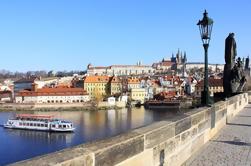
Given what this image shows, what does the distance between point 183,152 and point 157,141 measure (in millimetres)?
1638

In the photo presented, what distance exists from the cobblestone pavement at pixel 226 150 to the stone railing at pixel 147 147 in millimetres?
174

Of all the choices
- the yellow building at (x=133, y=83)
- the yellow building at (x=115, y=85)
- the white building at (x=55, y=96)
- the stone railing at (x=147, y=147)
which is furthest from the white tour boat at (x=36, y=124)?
the yellow building at (x=115, y=85)

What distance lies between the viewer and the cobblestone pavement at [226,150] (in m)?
6.95

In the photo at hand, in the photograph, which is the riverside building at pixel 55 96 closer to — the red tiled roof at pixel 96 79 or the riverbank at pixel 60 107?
the riverbank at pixel 60 107

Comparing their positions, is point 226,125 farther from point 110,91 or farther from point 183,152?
point 110,91

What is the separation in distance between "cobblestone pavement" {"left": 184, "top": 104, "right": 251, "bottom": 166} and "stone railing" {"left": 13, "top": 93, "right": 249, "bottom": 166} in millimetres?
174

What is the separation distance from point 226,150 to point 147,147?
3534mm

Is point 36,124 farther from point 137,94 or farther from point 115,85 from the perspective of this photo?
point 115,85

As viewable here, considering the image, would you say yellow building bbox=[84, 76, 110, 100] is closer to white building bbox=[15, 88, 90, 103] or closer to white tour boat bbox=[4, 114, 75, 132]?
white building bbox=[15, 88, 90, 103]

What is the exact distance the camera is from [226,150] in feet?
26.7

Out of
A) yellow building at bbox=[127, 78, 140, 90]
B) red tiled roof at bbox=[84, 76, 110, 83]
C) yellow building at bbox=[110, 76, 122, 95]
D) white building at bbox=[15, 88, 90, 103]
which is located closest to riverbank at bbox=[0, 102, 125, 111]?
white building at bbox=[15, 88, 90, 103]

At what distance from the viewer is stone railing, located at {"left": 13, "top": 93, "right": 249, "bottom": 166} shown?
133 inches

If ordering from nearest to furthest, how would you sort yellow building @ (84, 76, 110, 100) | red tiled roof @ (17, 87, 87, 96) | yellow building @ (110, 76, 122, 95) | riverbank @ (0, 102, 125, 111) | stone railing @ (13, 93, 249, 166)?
stone railing @ (13, 93, 249, 166) → riverbank @ (0, 102, 125, 111) → red tiled roof @ (17, 87, 87, 96) → yellow building @ (84, 76, 110, 100) → yellow building @ (110, 76, 122, 95)

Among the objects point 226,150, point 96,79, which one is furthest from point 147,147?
point 96,79
